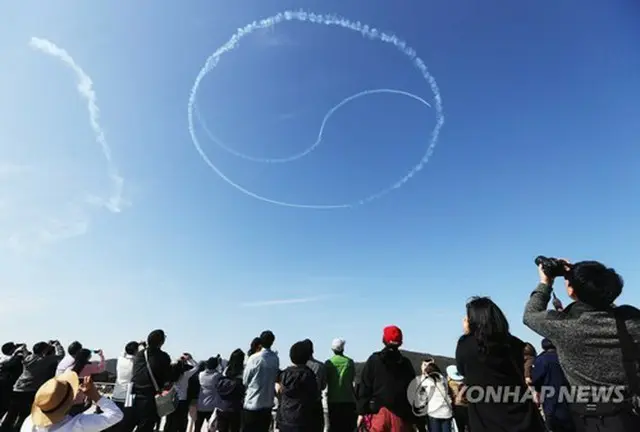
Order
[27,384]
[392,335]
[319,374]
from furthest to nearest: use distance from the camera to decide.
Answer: [27,384] < [319,374] < [392,335]

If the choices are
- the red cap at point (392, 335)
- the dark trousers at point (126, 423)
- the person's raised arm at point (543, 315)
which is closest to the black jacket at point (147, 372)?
the dark trousers at point (126, 423)

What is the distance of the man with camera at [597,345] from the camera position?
7.71 ft

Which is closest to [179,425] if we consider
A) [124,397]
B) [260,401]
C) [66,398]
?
[124,397]

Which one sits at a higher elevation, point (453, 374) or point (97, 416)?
point (453, 374)

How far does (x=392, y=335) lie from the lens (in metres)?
4.55

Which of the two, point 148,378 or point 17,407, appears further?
point 17,407

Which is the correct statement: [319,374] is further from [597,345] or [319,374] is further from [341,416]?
[597,345]

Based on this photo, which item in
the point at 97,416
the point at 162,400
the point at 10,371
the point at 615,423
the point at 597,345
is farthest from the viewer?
the point at 10,371

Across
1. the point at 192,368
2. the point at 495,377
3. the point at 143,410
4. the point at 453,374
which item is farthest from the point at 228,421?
the point at 495,377

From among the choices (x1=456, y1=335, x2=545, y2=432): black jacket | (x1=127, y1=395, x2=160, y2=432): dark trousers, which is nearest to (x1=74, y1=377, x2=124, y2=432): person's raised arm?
(x1=127, y1=395, x2=160, y2=432): dark trousers

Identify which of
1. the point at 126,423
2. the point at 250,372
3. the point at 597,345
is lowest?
the point at 126,423

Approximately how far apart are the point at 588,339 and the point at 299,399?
377 centimetres

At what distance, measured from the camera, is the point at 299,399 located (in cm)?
515

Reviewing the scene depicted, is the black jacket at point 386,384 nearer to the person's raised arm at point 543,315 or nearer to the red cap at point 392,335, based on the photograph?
the red cap at point 392,335
